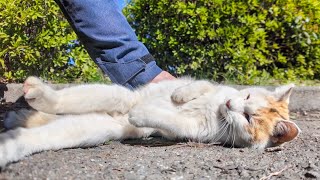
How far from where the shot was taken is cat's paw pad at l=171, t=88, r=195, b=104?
3.37 meters

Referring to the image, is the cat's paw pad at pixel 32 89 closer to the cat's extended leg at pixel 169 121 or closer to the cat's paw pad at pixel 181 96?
the cat's extended leg at pixel 169 121

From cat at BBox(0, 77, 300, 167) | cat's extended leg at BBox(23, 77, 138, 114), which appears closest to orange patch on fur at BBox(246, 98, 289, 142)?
cat at BBox(0, 77, 300, 167)

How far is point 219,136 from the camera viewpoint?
11.2ft

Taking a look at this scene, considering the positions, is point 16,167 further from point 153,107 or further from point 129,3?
point 129,3

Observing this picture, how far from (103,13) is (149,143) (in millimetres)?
1105

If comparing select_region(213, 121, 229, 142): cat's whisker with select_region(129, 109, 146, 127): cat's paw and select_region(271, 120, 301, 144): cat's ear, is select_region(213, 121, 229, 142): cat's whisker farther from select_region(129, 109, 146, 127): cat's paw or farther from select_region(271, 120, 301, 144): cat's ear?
select_region(129, 109, 146, 127): cat's paw

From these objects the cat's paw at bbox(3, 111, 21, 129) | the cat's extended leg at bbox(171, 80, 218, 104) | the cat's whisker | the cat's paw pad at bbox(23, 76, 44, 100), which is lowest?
the cat's whisker

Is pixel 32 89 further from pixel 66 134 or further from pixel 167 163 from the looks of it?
pixel 167 163

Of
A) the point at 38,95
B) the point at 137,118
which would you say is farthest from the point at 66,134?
the point at 137,118

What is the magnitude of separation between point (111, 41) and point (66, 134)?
1130mm

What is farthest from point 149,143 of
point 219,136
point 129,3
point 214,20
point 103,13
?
point 129,3

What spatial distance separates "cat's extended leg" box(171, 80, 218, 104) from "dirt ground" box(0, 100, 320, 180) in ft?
1.03

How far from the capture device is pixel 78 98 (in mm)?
3268

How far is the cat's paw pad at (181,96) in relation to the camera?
3371 mm
